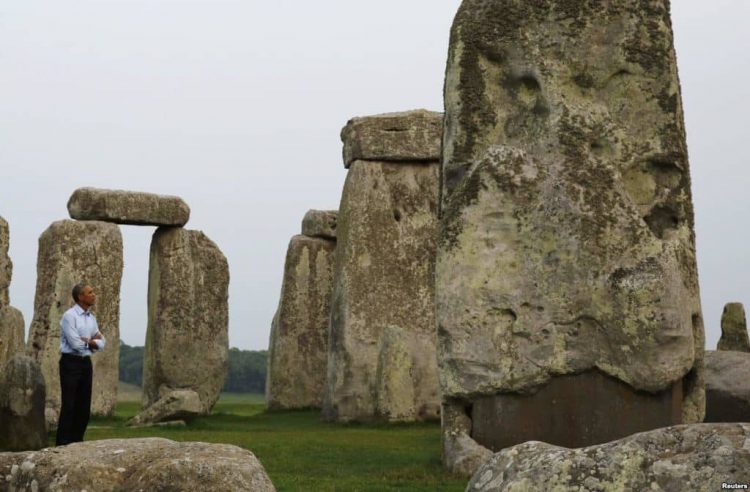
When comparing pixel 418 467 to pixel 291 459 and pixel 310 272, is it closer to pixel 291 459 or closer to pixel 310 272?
pixel 291 459

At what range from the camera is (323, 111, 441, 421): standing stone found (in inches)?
754

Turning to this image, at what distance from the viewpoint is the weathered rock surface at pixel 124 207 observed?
20734 mm

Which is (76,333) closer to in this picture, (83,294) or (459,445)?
(83,294)

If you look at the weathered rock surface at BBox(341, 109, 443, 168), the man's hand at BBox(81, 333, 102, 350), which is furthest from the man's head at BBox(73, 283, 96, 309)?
the weathered rock surface at BBox(341, 109, 443, 168)

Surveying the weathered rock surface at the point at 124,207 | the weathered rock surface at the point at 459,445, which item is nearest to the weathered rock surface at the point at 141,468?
the weathered rock surface at the point at 459,445

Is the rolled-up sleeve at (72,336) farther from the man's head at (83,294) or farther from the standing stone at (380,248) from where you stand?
the standing stone at (380,248)

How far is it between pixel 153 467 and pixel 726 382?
10.3 metres

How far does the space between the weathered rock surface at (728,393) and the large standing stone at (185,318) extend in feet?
27.6

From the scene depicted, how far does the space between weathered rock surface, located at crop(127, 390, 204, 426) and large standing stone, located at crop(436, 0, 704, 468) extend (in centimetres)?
679

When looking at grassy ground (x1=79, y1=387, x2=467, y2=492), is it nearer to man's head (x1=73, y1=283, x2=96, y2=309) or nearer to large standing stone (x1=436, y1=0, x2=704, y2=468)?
large standing stone (x1=436, y1=0, x2=704, y2=468)

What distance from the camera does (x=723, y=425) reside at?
412 centimetres

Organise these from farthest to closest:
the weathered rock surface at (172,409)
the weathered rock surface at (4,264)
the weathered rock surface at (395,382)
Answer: the weathered rock surface at (395,382)
the weathered rock surface at (172,409)
the weathered rock surface at (4,264)

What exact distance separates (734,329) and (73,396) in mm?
Answer: 14418

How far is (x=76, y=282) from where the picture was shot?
20078mm
